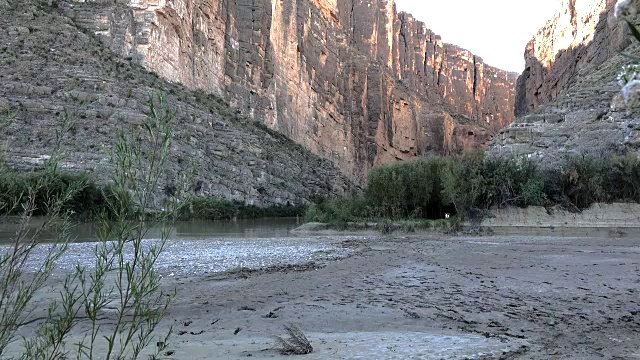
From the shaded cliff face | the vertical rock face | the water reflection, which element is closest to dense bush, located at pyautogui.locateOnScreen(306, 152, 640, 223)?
the water reflection

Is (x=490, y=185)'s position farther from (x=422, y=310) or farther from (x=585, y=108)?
(x=422, y=310)

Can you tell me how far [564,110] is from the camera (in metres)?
31.0

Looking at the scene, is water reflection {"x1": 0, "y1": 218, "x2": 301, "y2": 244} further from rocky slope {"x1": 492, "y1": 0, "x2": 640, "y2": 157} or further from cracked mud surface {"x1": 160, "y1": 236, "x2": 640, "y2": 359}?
rocky slope {"x1": 492, "y1": 0, "x2": 640, "y2": 157}

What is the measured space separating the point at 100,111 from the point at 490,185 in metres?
24.6

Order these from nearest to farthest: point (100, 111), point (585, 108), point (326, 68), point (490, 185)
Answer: point (490, 185) < point (585, 108) < point (100, 111) < point (326, 68)

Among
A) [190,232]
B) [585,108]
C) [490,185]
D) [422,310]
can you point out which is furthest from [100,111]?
[585,108]

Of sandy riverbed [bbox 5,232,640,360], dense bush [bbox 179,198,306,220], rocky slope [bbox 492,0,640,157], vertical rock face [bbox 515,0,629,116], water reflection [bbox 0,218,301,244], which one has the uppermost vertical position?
vertical rock face [bbox 515,0,629,116]

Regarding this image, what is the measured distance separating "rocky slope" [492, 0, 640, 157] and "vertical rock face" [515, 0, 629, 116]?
102mm

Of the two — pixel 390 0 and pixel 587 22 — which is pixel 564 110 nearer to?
pixel 587 22

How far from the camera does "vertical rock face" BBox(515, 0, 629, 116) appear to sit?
4256cm

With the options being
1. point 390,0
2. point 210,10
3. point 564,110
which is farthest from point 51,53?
point 390,0

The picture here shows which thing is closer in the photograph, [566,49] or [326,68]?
[566,49]

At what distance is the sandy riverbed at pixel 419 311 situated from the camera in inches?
138

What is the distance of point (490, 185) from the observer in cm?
2106
